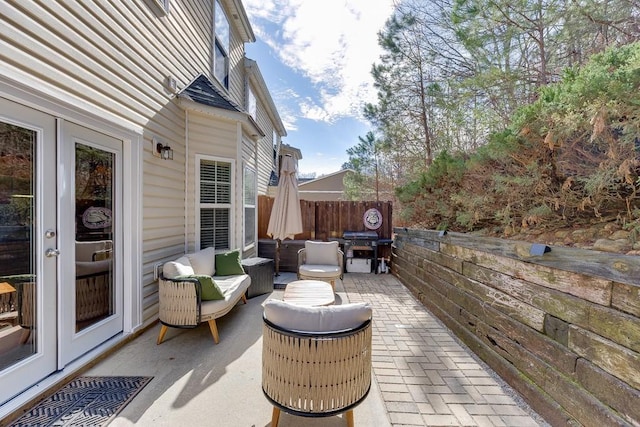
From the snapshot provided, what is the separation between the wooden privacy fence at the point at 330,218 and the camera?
→ 7844mm

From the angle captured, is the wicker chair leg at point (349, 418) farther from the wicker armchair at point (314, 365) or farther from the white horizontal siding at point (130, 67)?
the white horizontal siding at point (130, 67)

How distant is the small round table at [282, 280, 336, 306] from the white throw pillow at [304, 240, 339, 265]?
136 centimetres

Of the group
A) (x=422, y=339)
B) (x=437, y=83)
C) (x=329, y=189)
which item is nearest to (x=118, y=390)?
(x=422, y=339)

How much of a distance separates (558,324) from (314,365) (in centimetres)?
183

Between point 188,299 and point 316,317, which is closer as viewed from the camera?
point 316,317

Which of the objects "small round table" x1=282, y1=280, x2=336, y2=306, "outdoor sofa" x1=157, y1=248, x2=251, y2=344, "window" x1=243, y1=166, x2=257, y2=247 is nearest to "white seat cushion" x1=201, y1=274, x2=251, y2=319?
"outdoor sofa" x1=157, y1=248, x2=251, y2=344

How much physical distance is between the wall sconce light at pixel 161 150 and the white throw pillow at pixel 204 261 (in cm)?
144

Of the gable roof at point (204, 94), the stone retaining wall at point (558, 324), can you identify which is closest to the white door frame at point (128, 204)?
the gable roof at point (204, 94)

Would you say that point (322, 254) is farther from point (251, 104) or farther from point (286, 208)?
point (251, 104)

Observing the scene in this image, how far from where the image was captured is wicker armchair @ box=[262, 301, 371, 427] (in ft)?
6.18

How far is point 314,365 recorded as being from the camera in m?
1.88

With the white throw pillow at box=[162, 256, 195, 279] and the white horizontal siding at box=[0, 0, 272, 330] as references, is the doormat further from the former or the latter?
the white horizontal siding at box=[0, 0, 272, 330]

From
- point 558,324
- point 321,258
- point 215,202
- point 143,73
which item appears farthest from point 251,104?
point 558,324

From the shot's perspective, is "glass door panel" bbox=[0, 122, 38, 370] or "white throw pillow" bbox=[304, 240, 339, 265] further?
"white throw pillow" bbox=[304, 240, 339, 265]
